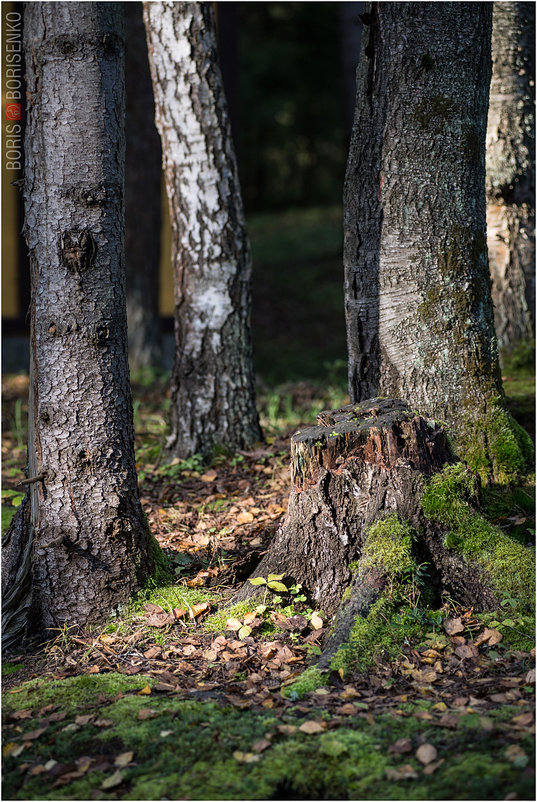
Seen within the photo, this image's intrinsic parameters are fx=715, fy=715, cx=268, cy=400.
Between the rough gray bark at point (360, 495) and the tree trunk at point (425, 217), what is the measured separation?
0.86 metres

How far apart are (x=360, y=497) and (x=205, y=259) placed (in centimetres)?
315

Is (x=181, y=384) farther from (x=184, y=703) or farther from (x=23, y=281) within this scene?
(x=23, y=281)

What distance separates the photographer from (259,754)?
2.53 m

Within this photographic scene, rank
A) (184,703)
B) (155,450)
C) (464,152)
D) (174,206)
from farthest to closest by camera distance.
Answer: (155,450) → (174,206) → (464,152) → (184,703)

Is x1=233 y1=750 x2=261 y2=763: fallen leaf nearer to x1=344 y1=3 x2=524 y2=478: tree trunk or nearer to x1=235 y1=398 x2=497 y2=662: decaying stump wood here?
x1=235 y1=398 x2=497 y2=662: decaying stump wood

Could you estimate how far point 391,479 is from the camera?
342 cm

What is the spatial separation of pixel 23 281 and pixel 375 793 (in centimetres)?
934

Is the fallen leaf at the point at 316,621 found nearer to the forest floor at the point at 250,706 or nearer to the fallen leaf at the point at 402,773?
the forest floor at the point at 250,706

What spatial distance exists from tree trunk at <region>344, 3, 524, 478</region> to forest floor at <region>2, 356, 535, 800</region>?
2.96 ft

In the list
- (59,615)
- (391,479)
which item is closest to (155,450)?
(59,615)

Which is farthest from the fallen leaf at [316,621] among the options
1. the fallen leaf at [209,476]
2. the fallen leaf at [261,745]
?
the fallen leaf at [209,476]

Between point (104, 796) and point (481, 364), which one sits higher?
point (481, 364)

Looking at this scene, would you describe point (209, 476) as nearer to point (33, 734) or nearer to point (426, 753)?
point (33, 734)

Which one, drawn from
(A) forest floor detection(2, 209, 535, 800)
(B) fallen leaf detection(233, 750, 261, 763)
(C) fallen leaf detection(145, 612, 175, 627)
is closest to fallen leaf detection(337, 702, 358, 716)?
(A) forest floor detection(2, 209, 535, 800)
